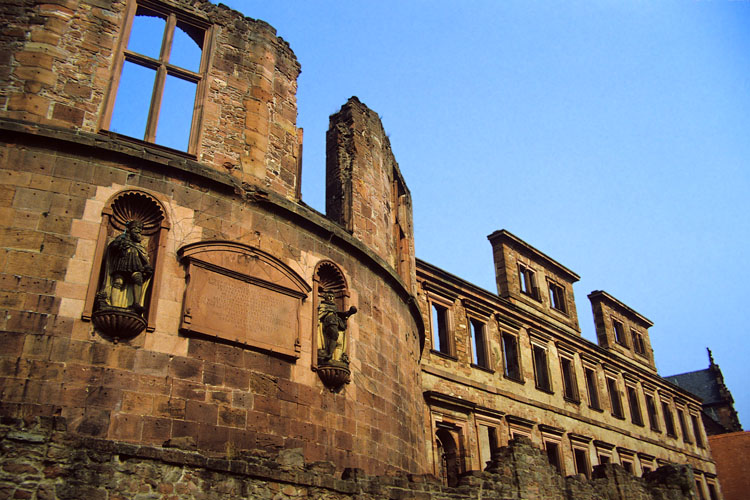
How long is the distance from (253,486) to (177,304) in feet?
8.04

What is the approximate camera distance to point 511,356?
2217cm

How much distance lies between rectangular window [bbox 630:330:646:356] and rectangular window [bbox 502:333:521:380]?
466 inches

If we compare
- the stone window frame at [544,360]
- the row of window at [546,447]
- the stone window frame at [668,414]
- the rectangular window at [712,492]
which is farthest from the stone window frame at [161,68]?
the rectangular window at [712,492]

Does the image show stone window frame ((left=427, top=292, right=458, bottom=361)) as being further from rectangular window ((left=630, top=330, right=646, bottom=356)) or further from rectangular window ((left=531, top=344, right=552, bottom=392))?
rectangular window ((left=630, top=330, right=646, bottom=356))

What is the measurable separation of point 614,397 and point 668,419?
5.81 m

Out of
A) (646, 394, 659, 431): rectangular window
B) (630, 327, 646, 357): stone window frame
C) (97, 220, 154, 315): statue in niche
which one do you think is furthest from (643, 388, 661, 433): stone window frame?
(97, 220, 154, 315): statue in niche

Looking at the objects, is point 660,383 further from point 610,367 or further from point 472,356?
point 472,356

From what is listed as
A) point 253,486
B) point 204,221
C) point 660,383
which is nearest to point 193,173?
point 204,221

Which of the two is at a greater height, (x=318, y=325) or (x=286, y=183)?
(x=286, y=183)

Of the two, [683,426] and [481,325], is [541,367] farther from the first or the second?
[683,426]

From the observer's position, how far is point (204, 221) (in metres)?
9.38

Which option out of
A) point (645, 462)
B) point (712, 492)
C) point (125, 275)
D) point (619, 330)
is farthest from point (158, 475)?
point (712, 492)

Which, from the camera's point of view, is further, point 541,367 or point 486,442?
point 541,367

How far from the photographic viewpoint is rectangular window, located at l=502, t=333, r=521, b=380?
21750 millimetres
